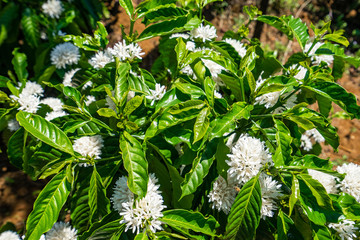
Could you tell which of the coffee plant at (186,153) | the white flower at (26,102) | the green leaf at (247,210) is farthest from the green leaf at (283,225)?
the white flower at (26,102)

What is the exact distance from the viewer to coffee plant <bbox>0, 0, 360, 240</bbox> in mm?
932

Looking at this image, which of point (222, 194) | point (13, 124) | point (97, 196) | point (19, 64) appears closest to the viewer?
point (97, 196)

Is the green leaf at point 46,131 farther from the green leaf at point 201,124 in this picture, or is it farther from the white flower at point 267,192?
the white flower at point 267,192

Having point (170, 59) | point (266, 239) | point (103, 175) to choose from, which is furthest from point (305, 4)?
point (103, 175)

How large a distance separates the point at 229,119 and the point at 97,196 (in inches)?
21.3

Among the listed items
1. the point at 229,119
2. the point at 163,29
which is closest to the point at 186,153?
the point at 229,119

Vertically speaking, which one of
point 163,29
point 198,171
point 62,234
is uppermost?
point 163,29

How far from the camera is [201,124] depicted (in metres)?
0.91

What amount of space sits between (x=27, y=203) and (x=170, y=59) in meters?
1.56

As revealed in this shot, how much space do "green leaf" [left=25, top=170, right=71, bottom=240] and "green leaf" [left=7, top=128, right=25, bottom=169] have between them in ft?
1.57

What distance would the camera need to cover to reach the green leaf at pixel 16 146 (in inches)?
50.7

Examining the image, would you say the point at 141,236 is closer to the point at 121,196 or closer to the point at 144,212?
the point at 144,212

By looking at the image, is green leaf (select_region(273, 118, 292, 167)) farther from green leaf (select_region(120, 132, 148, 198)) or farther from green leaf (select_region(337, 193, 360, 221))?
green leaf (select_region(120, 132, 148, 198))

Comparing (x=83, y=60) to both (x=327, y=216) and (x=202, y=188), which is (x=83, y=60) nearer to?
(x=202, y=188)
